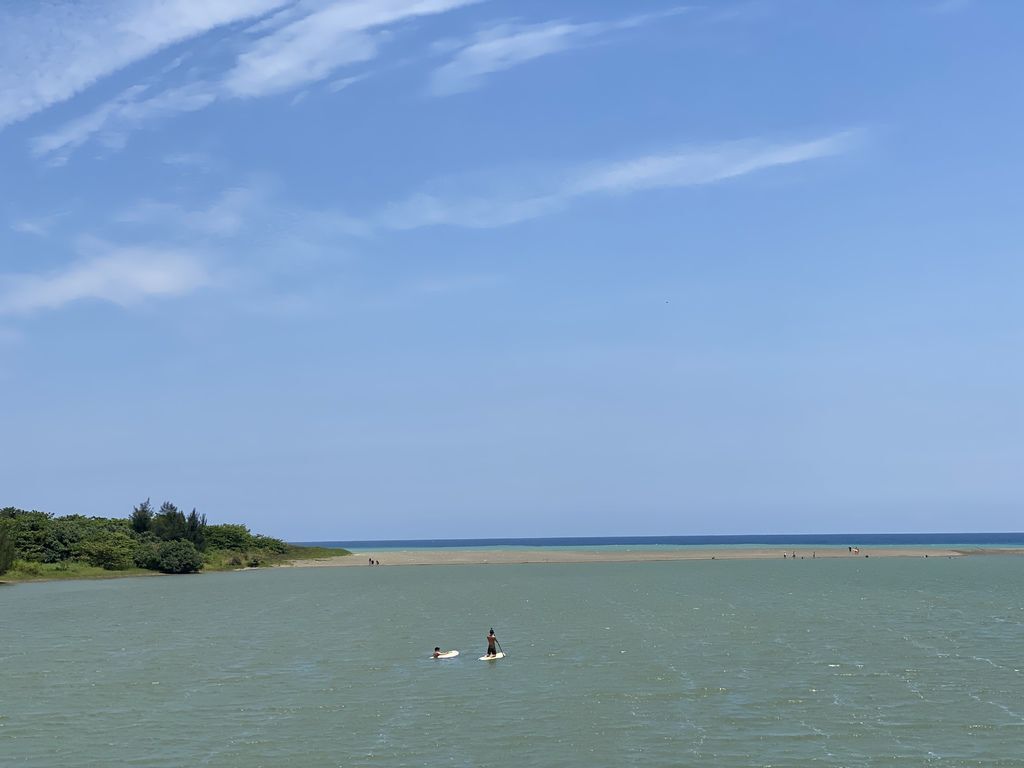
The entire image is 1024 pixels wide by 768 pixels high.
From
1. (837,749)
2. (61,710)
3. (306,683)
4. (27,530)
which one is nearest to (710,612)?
(306,683)

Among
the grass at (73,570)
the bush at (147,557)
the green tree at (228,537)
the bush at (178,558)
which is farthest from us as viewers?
the green tree at (228,537)

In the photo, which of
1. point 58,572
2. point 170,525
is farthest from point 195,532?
point 58,572

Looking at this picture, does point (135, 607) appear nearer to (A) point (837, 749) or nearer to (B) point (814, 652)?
(B) point (814, 652)

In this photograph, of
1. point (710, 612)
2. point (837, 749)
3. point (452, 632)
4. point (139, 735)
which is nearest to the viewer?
point (837, 749)

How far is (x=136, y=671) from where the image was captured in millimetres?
49562

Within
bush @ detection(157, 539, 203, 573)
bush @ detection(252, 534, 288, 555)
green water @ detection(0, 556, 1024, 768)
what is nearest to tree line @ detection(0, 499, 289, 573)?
bush @ detection(157, 539, 203, 573)

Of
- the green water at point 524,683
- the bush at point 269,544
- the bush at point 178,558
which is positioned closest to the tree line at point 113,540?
the bush at point 178,558

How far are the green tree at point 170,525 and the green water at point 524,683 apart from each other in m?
69.4

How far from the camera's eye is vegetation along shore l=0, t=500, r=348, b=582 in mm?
130250

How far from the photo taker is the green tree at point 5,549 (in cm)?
12038

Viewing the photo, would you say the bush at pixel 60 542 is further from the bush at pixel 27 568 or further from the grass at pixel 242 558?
the grass at pixel 242 558

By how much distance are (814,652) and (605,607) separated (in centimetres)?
3117

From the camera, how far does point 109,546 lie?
139750mm

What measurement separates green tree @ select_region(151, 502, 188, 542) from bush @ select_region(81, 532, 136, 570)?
1245 cm
